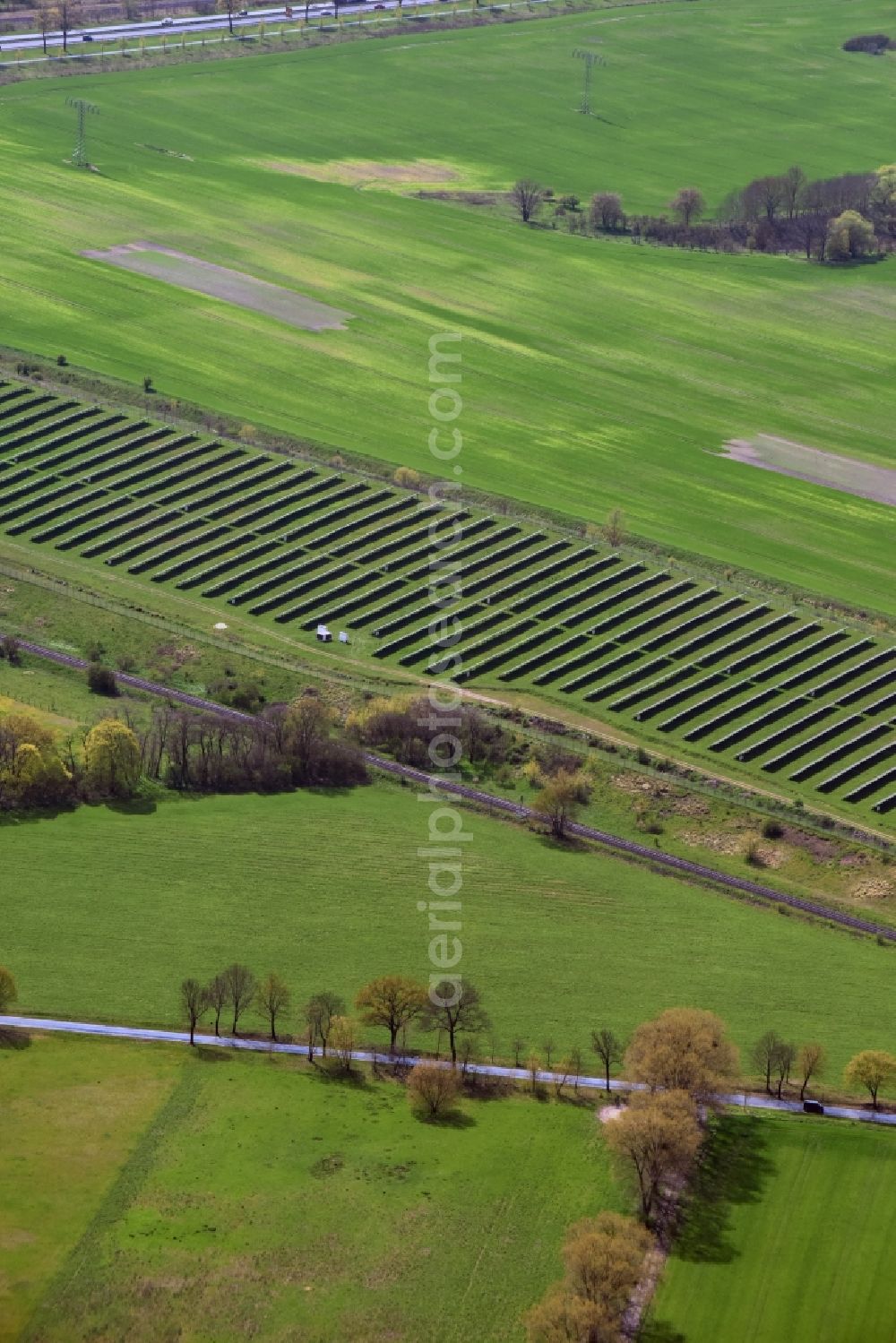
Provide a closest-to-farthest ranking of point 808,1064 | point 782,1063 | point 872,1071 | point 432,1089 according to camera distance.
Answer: point 432,1089, point 872,1071, point 782,1063, point 808,1064

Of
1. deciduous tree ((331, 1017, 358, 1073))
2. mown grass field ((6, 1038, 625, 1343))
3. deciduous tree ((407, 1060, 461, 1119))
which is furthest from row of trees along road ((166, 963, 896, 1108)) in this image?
deciduous tree ((407, 1060, 461, 1119))

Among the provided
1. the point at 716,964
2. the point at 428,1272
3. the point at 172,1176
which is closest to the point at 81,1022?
the point at 172,1176

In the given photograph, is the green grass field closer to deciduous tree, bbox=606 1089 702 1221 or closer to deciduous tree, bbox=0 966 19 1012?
deciduous tree, bbox=606 1089 702 1221

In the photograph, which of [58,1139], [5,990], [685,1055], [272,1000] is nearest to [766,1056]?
[685,1055]

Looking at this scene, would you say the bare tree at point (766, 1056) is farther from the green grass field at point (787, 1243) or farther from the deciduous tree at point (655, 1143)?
the deciduous tree at point (655, 1143)

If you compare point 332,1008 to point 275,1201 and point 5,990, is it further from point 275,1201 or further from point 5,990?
point 5,990

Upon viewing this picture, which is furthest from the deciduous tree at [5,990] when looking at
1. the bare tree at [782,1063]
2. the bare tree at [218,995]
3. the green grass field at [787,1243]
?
the bare tree at [782,1063]
